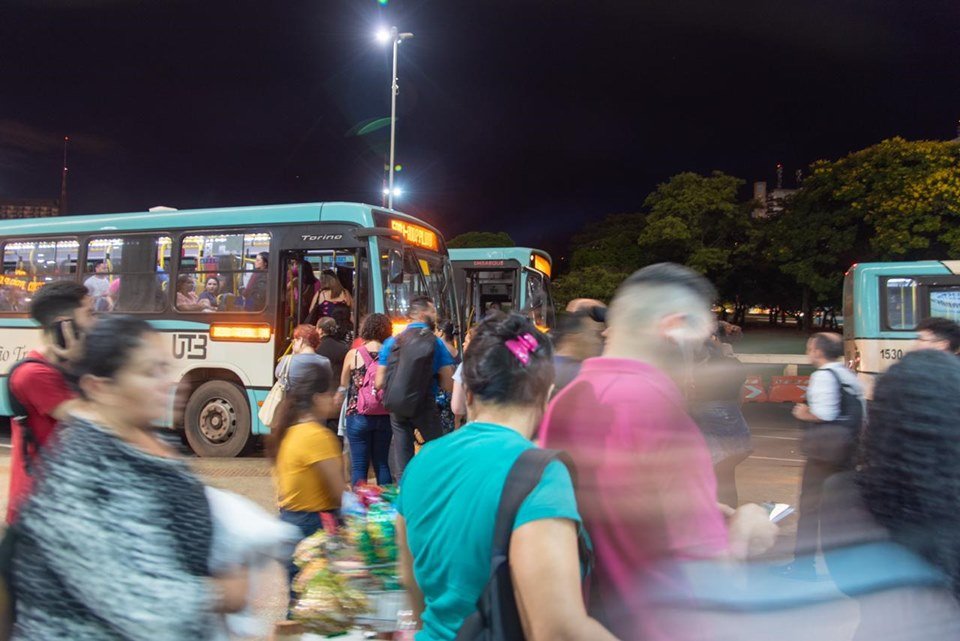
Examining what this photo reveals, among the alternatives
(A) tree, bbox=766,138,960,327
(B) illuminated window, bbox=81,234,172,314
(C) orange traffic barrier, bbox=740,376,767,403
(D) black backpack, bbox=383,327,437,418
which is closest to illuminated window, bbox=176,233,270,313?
(B) illuminated window, bbox=81,234,172,314

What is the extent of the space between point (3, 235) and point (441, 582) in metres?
13.3

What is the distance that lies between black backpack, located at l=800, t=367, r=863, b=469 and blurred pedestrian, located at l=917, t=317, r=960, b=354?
0.97m

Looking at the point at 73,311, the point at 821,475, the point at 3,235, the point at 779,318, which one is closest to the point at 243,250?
the point at 3,235

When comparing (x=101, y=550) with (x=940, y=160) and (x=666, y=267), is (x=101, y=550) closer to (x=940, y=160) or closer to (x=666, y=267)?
(x=666, y=267)

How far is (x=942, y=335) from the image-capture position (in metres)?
5.57

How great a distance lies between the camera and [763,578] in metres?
2.06

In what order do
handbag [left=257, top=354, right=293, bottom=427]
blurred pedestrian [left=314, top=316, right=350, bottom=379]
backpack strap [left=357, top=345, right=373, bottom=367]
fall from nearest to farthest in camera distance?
handbag [left=257, top=354, right=293, bottom=427] → backpack strap [left=357, top=345, right=373, bottom=367] → blurred pedestrian [left=314, top=316, right=350, bottom=379]

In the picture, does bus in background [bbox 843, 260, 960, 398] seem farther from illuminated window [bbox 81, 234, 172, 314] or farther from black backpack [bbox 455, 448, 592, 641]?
black backpack [bbox 455, 448, 592, 641]

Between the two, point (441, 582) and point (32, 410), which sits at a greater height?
point (32, 410)

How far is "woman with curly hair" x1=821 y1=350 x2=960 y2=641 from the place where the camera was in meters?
1.92

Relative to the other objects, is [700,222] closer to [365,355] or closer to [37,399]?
[365,355]

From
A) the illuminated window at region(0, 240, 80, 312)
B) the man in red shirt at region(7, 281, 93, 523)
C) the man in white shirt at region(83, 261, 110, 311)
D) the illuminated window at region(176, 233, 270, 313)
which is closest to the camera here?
the man in red shirt at region(7, 281, 93, 523)

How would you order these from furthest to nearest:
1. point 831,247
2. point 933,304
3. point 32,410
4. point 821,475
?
1. point 831,247
2. point 933,304
3. point 821,475
4. point 32,410

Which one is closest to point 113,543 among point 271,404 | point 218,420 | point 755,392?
point 271,404
